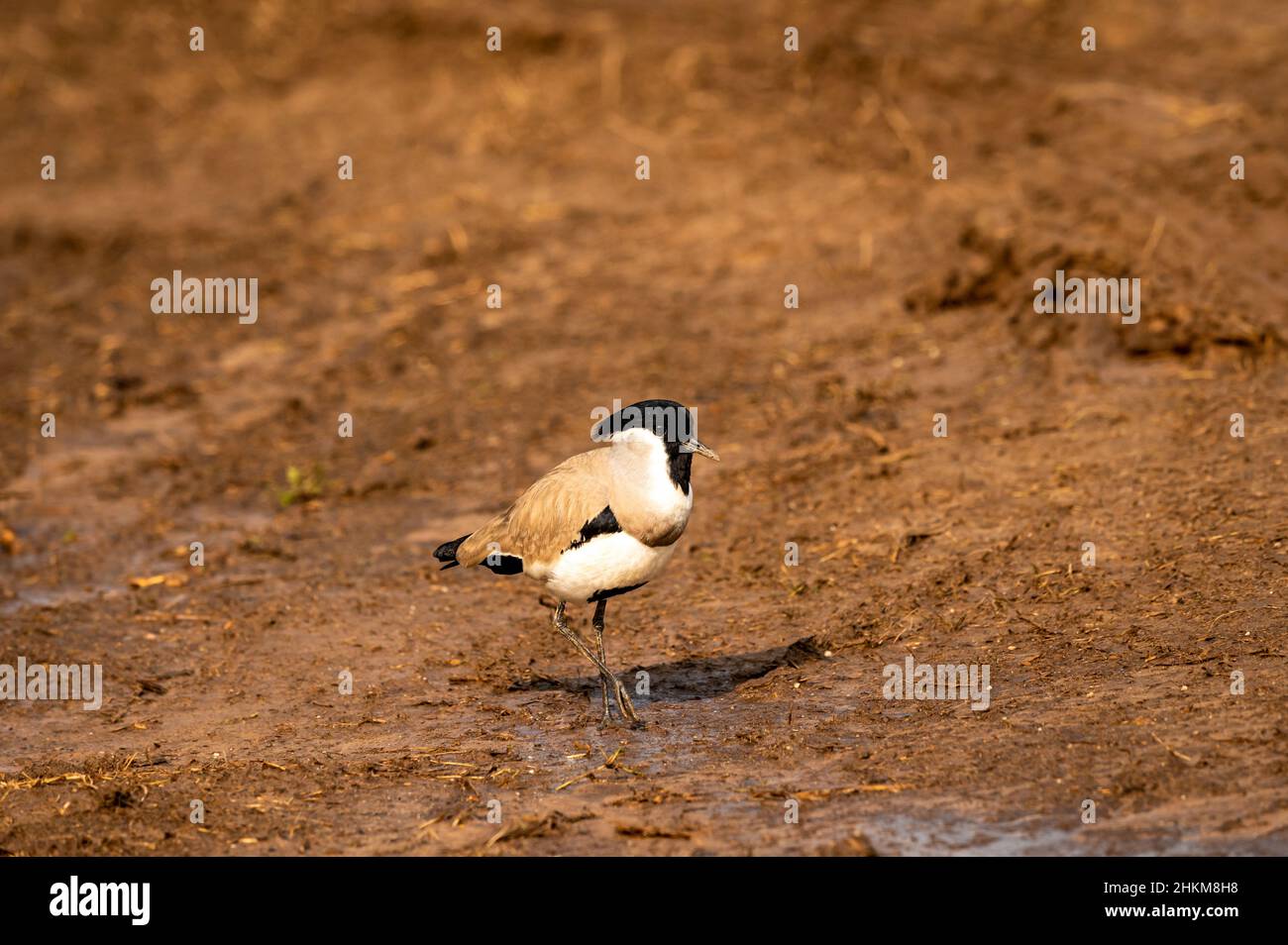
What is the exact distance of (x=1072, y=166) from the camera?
1353cm

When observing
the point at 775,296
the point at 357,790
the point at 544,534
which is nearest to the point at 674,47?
the point at 775,296

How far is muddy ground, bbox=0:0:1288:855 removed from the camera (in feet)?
22.3

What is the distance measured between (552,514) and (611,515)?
1.39 ft

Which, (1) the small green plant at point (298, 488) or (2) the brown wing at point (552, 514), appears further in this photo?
(1) the small green plant at point (298, 488)

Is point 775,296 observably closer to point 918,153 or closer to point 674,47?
point 918,153

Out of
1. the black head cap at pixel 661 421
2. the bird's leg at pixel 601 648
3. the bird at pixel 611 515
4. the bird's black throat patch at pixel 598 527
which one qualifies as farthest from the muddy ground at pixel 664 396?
the black head cap at pixel 661 421

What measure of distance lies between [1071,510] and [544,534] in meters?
3.42

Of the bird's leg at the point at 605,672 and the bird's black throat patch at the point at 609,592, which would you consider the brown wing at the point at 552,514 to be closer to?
the bird's black throat patch at the point at 609,592

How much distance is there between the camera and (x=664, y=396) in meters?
12.0

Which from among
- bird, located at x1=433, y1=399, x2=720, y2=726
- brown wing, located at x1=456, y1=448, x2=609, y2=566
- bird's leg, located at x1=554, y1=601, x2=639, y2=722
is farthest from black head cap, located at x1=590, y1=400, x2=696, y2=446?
bird's leg, located at x1=554, y1=601, x2=639, y2=722

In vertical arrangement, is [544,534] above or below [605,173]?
below

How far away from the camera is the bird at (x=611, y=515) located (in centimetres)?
713

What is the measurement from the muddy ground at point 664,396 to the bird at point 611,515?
769mm

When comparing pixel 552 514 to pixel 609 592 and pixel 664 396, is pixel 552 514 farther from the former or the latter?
pixel 664 396
